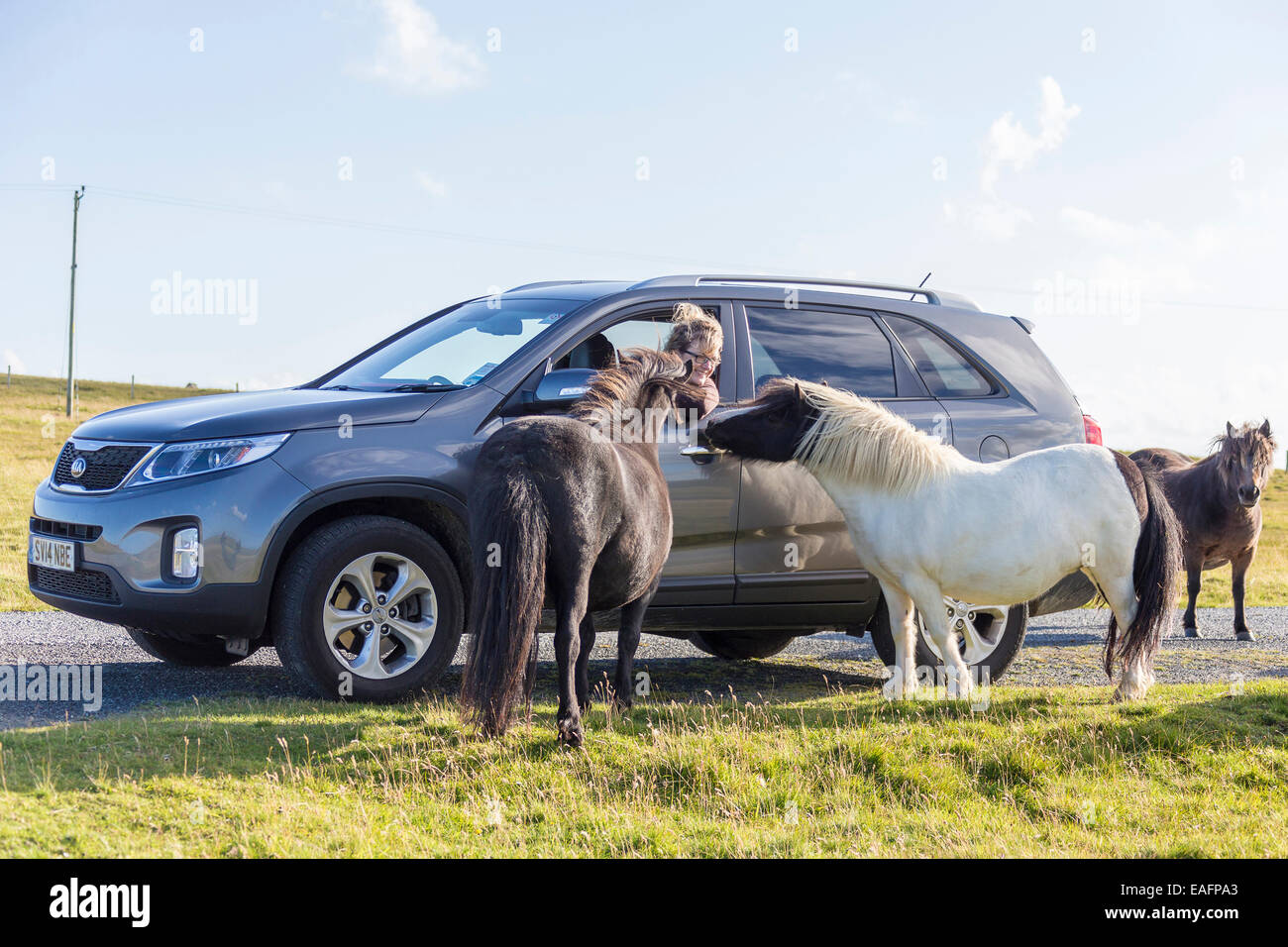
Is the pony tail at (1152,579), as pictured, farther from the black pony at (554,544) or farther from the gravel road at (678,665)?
the black pony at (554,544)

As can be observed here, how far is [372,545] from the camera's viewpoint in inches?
239

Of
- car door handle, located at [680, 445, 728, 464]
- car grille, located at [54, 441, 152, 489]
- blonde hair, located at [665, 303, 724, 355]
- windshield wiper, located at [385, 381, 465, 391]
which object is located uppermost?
blonde hair, located at [665, 303, 724, 355]

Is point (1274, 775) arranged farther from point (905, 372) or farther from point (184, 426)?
point (184, 426)

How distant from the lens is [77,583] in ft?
20.4

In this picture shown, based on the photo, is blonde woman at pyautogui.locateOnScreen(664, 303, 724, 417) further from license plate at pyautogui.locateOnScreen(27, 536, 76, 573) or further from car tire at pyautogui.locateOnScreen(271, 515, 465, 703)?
license plate at pyautogui.locateOnScreen(27, 536, 76, 573)

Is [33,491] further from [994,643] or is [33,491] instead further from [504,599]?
[504,599]

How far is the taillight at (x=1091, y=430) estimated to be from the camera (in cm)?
810

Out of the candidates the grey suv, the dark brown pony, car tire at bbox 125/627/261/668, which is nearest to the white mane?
the grey suv

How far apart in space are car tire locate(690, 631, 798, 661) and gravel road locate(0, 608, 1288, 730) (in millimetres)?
83

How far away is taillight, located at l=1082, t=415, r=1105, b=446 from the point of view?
8.10 m

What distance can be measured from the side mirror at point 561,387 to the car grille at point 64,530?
2.39 metres
